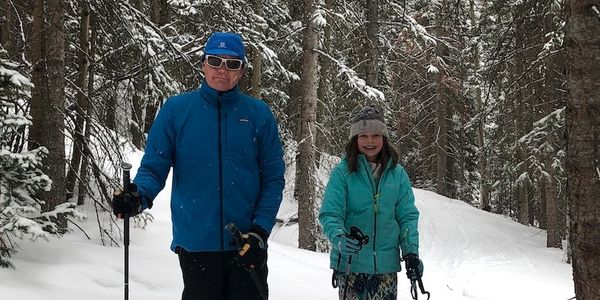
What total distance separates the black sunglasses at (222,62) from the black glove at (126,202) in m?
0.83

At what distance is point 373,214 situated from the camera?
3.93 meters

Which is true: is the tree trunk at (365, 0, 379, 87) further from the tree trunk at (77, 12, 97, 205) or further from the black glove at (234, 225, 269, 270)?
the black glove at (234, 225, 269, 270)

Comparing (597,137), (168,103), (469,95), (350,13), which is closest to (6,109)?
(168,103)

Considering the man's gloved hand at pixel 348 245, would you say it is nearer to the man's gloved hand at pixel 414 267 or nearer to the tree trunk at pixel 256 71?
the man's gloved hand at pixel 414 267

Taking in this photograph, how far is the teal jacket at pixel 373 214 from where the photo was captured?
388cm

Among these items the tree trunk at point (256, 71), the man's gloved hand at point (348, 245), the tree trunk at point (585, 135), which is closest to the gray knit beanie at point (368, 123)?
the man's gloved hand at point (348, 245)

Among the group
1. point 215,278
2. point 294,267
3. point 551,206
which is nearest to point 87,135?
point 294,267

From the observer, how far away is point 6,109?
543 centimetres

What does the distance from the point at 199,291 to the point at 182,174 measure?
67 centimetres

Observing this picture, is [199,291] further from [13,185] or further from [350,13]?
[350,13]

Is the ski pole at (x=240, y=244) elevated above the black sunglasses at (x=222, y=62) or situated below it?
below

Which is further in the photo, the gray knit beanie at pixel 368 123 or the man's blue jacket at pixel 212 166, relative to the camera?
the gray knit beanie at pixel 368 123

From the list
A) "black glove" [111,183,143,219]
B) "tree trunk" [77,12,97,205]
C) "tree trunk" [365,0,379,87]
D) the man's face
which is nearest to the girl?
the man's face

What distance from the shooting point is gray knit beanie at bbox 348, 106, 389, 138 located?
160 inches
